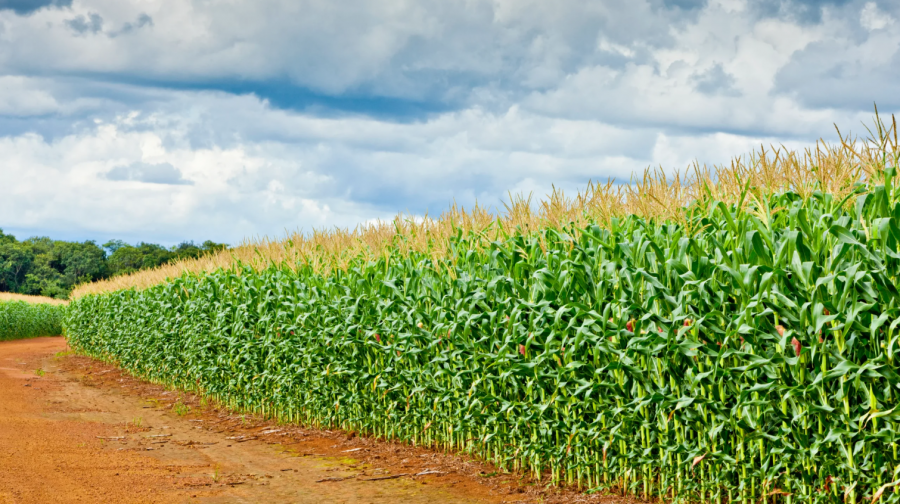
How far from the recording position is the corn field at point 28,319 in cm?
3309

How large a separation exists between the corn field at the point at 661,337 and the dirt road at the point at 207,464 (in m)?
0.50

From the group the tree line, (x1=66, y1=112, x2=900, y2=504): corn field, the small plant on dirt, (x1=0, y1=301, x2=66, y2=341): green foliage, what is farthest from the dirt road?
the tree line

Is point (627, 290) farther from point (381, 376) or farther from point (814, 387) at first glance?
point (381, 376)

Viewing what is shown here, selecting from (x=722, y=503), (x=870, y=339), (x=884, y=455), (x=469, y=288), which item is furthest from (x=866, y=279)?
(x=469, y=288)

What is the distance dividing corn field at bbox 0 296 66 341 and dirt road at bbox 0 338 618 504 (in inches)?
937

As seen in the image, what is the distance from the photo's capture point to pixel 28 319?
34625 millimetres

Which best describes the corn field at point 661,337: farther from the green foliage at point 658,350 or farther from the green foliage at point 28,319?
the green foliage at point 28,319

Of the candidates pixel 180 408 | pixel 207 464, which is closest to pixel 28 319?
pixel 180 408

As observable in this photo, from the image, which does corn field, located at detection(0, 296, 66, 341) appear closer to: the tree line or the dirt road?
the dirt road

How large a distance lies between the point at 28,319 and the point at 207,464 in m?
32.5

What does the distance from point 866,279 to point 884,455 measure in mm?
1282

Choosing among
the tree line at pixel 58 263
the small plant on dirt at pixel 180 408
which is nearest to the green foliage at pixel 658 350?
the small plant on dirt at pixel 180 408

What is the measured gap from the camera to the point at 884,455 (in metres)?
4.59

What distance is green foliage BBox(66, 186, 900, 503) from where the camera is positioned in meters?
Answer: 4.55
